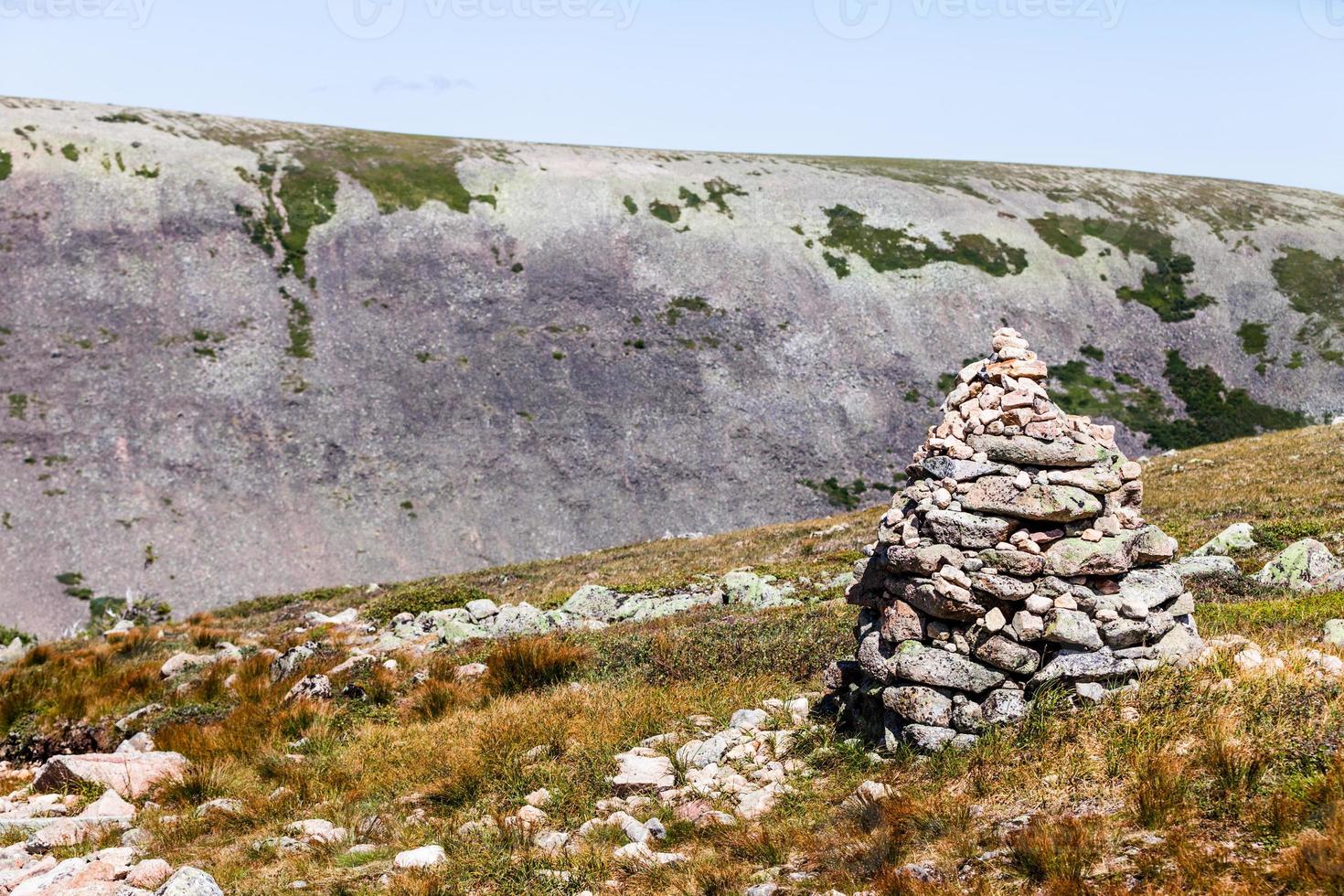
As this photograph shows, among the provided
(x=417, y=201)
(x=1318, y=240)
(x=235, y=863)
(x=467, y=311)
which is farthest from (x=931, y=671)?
(x=1318, y=240)

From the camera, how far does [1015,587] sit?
10227mm

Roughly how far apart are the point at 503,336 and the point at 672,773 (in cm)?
6162

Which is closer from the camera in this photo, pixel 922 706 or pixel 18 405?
pixel 922 706

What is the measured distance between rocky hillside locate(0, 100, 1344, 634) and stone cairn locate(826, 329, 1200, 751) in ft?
→ 150

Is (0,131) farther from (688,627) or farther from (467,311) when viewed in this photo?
(688,627)

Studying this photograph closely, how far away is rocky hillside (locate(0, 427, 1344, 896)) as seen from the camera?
7598 mm

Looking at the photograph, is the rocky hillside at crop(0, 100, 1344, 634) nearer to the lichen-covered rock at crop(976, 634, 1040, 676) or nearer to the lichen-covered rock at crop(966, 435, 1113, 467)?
the lichen-covered rock at crop(966, 435, 1113, 467)

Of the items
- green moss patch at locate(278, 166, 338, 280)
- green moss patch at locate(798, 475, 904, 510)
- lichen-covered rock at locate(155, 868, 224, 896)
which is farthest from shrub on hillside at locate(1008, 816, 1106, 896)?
green moss patch at locate(278, 166, 338, 280)


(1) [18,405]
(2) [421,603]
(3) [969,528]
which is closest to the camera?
(3) [969,528]

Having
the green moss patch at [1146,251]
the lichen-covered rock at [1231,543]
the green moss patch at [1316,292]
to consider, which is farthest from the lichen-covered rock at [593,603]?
the green moss patch at [1316,292]

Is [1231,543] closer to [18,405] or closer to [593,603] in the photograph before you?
[593,603]

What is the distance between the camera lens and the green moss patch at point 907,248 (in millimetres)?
85250

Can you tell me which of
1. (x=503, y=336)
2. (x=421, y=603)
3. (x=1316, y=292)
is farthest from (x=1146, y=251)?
(x=421, y=603)

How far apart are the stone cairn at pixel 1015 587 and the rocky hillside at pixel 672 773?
1.29 ft
